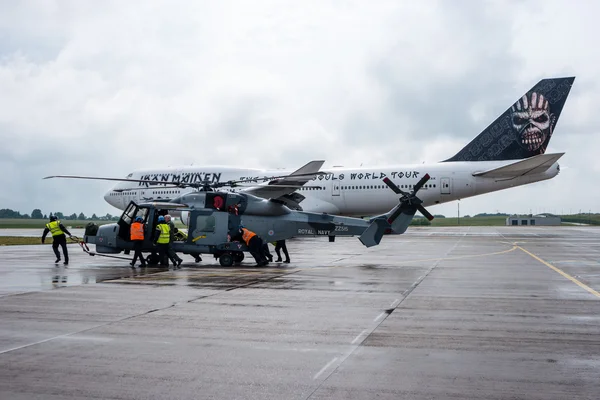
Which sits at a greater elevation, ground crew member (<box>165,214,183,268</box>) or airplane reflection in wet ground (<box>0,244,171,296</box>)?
ground crew member (<box>165,214,183,268</box>)

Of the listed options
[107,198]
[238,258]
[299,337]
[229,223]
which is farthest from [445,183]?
[299,337]

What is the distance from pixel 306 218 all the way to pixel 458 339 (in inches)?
534

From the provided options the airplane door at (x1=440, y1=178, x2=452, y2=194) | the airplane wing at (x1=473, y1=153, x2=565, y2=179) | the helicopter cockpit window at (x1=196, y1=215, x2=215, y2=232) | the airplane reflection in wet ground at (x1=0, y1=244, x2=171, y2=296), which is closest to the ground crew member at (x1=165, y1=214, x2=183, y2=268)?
the helicopter cockpit window at (x1=196, y1=215, x2=215, y2=232)

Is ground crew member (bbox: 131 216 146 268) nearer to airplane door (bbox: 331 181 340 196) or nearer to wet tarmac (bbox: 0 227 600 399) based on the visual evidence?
wet tarmac (bbox: 0 227 600 399)

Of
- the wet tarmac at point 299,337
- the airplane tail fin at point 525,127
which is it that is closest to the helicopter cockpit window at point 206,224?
the wet tarmac at point 299,337

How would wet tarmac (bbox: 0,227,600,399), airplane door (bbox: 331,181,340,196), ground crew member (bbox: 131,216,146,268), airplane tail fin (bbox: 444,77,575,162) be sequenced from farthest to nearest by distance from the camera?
airplane door (bbox: 331,181,340,196), airplane tail fin (bbox: 444,77,575,162), ground crew member (bbox: 131,216,146,268), wet tarmac (bbox: 0,227,600,399)

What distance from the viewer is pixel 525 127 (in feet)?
145

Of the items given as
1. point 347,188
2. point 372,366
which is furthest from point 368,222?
point 347,188

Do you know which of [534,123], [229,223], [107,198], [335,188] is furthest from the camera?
[107,198]

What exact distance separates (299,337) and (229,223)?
13.0 meters

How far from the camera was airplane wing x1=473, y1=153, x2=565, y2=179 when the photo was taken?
39031 millimetres

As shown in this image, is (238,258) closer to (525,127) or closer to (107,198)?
(525,127)

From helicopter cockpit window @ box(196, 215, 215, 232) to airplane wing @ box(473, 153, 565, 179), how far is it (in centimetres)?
2558

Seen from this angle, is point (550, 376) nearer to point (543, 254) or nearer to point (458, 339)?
point (458, 339)
